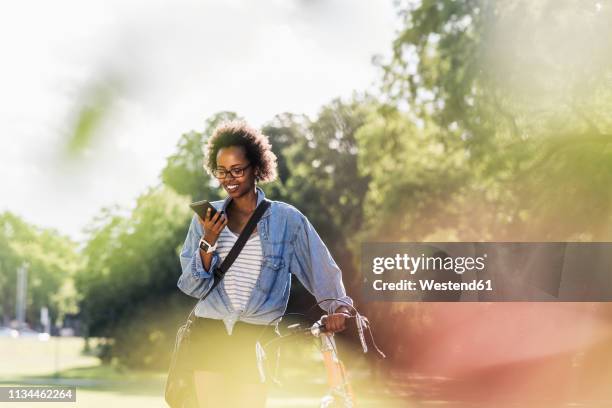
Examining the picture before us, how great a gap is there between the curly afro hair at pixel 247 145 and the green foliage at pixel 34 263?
292ft

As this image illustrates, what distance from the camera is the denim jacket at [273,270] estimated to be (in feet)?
14.8

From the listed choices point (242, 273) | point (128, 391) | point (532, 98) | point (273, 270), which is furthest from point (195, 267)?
point (128, 391)

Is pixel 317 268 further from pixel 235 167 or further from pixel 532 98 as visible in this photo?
pixel 532 98

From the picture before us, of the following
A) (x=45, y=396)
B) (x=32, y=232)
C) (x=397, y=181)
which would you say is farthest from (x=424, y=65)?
(x=32, y=232)

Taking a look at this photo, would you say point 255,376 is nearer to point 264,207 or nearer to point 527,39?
point 264,207

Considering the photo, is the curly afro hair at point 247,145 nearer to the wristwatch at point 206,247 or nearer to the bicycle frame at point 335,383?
the wristwatch at point 206,247

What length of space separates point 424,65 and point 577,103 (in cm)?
442

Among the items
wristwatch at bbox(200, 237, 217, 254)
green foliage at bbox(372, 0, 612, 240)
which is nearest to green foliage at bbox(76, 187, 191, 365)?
green foliage at bbox(372, 0, 612, 240)

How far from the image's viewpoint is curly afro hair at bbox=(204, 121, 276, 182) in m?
4.71

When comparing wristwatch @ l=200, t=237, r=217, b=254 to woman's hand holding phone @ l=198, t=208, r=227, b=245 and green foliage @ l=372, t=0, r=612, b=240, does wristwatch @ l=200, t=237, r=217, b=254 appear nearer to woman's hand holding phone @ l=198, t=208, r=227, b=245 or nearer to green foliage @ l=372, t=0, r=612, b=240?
woman's hand holding phone @ l=198, t=208, r=227, b=245

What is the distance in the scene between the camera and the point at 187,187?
3497 cm

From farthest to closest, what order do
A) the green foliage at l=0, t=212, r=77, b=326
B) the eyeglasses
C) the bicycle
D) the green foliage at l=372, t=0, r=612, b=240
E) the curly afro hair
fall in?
1. the green foliage at l=0, t=212, r=77, b=326
2. the green foliage at l=372, t=0, r=612, b=240
3. the curly afro hair
4. the eyeglasses
5. the bicycle

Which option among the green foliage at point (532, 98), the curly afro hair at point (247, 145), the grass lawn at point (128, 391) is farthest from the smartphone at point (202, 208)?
the green foliage at point (532, 98)

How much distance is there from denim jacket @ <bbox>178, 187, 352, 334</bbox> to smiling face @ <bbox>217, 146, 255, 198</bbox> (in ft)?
0.25
